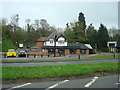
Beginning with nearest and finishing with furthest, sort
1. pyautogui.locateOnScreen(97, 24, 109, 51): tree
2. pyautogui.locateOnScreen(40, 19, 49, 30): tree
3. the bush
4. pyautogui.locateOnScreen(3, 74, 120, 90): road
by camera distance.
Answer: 1. pyautogui.locateOnScreen(3, 74, 120, 90): road
2. the bush
3. pyautogui.locateOnScreen(97, 24, 109, 51): tree
4. pyautogui.locateOnScreen(40, 19, 49, 30): tree

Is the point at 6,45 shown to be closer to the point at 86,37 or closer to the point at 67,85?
the point at 86,37

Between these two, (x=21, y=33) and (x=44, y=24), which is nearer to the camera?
(x=21, y=33)

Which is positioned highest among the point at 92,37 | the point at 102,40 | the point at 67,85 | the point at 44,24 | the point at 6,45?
the point at 44,24

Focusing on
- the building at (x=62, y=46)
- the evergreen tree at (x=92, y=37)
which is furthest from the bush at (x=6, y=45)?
the evergreen tree at (x=92, y=37)

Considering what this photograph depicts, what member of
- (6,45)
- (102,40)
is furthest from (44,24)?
(6,45)

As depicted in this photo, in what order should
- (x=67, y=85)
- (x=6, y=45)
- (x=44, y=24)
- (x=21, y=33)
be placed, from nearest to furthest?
1. (x=67, y=85)
2. (x=6, y=45)
3. (x=21, y=33)
4. (x=44, y=24)

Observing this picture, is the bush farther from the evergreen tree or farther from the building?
the evergreen tree

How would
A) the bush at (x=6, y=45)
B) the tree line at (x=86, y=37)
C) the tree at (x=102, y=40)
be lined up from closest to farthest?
the bush at (x=6, y=45), the tree line at (x=86, y=37), the tree at (x=102, y=40)

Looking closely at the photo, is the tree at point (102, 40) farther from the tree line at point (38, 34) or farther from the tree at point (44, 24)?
the tree at point (44, 24)

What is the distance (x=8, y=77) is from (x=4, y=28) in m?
59.0

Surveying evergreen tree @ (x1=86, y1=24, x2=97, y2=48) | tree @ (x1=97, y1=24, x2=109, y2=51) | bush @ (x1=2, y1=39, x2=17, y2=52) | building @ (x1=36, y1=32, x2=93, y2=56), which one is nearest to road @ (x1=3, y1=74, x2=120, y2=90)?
building @ (x1=36, y1=32, x2=93, y2=56)

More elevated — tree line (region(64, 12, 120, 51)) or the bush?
tree line (region(64, 12, 120, 51))

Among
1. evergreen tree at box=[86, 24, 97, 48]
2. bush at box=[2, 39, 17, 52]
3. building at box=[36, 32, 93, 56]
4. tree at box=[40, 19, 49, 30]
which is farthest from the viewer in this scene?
tree at box=[40, 19, 49, 30]

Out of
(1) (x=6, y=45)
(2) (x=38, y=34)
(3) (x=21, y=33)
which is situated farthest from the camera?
(2) (x=38, y=34)
